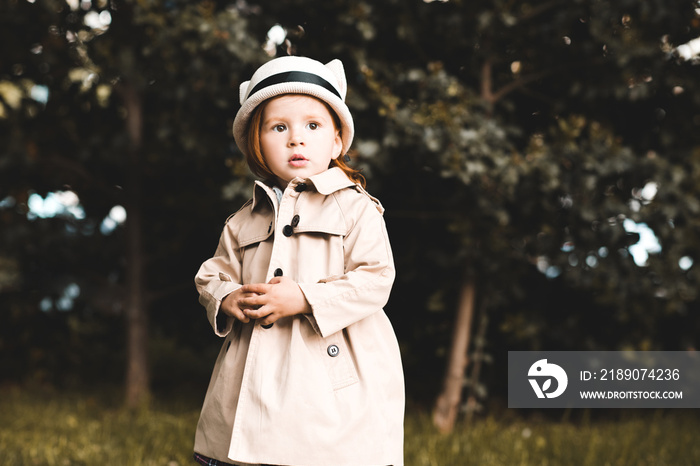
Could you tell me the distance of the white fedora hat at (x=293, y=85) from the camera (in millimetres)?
1792

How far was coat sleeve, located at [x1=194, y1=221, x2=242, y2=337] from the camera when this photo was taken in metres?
1.77

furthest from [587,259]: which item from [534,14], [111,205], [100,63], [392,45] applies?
[111,205]

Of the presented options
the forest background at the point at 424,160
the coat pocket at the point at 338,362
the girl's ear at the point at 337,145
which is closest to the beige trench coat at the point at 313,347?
the coat pocket at the point at 338,362

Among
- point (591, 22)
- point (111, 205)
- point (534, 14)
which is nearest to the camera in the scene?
point (591, 22)

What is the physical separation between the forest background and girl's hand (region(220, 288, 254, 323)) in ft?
5.40

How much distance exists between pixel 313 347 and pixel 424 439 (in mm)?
2151

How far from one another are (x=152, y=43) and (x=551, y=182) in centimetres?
224

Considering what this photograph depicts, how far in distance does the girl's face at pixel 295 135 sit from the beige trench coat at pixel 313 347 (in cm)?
5

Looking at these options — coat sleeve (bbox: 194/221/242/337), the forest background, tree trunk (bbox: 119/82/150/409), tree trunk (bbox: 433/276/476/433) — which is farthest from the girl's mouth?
tree trunk (bbox: 119/82/150/409)

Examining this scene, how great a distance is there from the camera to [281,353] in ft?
5.67

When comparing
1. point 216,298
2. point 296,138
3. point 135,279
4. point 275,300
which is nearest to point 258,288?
point 275,300

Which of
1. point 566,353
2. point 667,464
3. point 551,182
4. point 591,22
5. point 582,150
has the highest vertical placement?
point 591,22

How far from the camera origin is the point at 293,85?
1783 millimetres

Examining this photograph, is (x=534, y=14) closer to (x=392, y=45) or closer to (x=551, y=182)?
(x=392, y=45)
